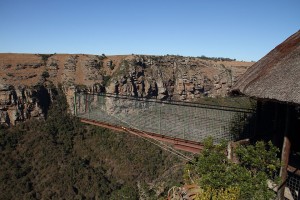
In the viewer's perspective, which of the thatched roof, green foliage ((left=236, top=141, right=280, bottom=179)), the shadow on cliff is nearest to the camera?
green foliage ((left=236, top=141, right=280, bottom=179))

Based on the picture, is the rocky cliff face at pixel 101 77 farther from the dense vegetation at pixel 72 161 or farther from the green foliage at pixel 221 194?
the green foliage at pixel 221 194

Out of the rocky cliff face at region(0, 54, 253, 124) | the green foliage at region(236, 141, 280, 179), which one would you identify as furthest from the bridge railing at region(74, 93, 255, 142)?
the rocky cliff face at region(0, 54, 253, 124)

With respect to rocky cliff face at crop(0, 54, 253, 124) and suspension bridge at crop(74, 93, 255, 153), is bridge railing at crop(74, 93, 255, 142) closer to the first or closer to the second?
suspension bridge at crop(74, 93, 255, 153)

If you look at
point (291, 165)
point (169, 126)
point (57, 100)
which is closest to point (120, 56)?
point (57, 100)

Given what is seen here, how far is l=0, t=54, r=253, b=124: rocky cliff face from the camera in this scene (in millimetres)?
48312

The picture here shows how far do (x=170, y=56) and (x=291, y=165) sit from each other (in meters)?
61.2

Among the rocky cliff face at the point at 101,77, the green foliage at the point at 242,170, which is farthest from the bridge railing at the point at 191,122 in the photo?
the rocky cliff face at the point at 101,77

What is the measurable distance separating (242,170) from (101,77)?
53.2 metres

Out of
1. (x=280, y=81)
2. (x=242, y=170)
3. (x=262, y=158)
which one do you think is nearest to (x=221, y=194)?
(x=242, y=170)

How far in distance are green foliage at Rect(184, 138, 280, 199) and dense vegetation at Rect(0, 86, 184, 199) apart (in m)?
27.6

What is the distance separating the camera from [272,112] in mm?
11617

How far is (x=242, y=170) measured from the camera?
6.96 metres

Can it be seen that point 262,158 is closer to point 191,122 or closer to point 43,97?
point 191,122

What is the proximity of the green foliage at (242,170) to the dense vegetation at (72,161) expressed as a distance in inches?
1088
